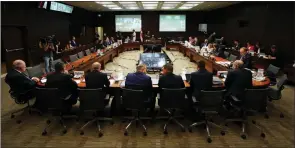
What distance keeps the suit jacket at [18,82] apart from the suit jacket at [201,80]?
9.27ft

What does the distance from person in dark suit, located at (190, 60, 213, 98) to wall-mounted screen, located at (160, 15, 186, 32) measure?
609 inches

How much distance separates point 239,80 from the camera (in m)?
3.64

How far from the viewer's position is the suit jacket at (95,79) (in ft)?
11.9

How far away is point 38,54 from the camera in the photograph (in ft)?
31.9

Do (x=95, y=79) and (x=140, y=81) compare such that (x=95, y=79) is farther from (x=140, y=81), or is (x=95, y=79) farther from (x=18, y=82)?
(x=18, y=82)

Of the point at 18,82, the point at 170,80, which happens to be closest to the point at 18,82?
the point at 18,82

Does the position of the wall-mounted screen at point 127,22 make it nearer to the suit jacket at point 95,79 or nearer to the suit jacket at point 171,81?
the suit jacket at point 95,79

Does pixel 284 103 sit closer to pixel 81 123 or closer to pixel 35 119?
pixel 81 123

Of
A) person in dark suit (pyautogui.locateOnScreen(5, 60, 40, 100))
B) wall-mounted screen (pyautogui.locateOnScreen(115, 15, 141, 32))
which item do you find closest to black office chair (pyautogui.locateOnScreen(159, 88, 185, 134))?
person in dark suit (pyautogui.locateOnScreen(5, 60, 40, 100))

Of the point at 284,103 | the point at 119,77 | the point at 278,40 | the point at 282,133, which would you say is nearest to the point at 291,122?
the point at 282,133

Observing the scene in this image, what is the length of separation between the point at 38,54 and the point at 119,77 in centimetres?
679

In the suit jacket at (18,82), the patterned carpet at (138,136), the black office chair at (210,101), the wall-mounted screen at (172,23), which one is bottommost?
the patterned carpet at (138,136)

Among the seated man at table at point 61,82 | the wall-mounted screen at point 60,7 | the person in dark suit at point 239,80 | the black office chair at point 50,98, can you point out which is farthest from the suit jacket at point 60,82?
the wall-mounted screen at point 60,7

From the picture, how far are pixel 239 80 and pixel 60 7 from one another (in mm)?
10287
